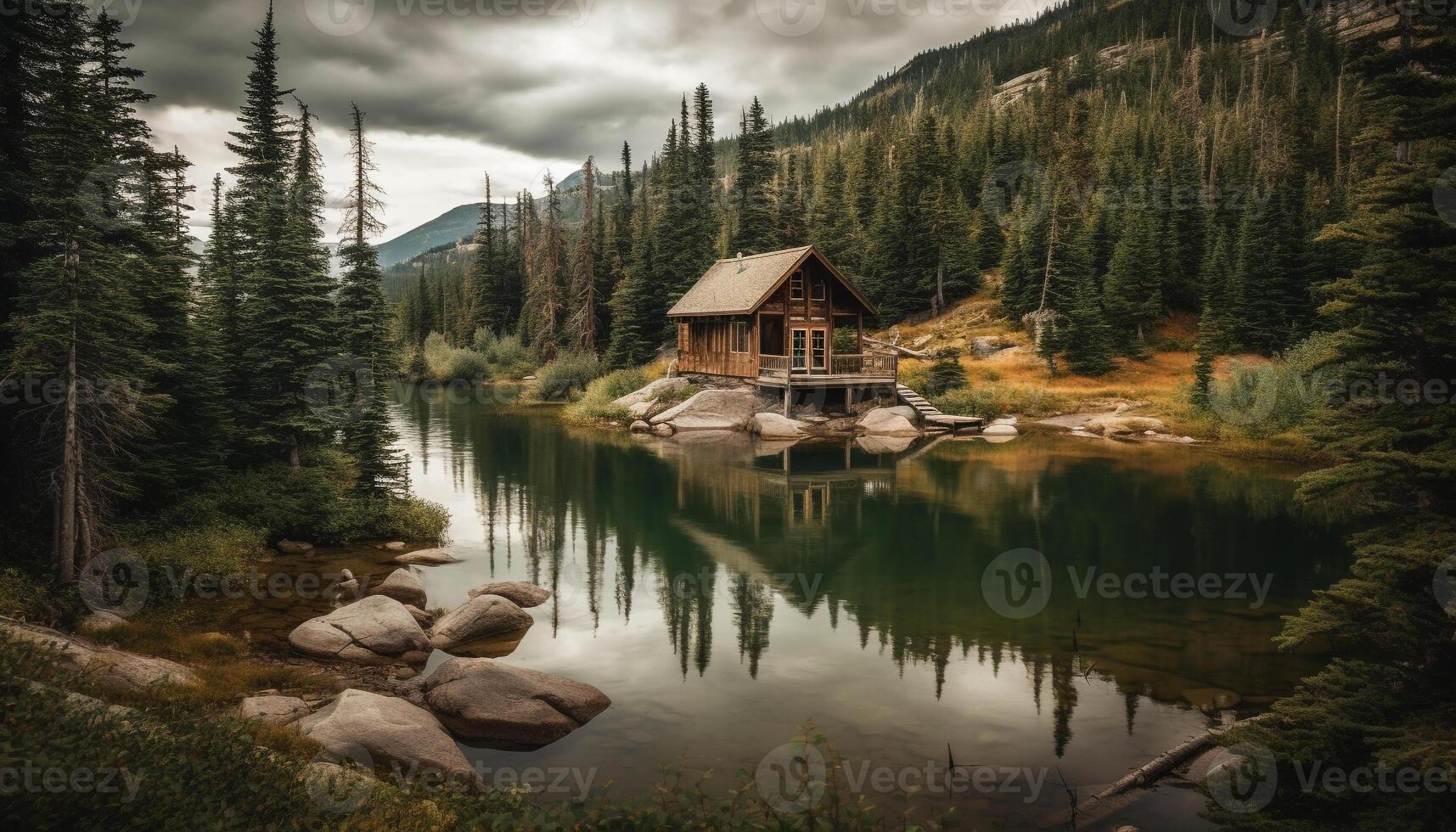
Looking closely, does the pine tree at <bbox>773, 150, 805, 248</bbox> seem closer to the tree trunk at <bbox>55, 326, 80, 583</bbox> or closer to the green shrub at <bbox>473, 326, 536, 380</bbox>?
the green shrub at <bbox>473, 326, 536, 380</bbox>

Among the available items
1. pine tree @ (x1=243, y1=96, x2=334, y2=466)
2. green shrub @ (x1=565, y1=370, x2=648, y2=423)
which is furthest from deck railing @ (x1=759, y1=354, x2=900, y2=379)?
pine tree @ (x1=243, y1=96, x2=334, y2=466)

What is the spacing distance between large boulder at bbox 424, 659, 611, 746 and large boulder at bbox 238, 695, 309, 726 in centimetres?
177

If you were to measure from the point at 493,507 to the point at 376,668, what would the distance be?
12.7 m

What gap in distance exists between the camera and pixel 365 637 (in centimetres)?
1336

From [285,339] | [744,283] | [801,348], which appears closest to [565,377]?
[744,283]

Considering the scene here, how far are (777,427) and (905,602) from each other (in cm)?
2404

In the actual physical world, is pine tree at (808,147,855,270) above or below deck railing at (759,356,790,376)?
above

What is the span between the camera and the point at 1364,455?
7863 mm

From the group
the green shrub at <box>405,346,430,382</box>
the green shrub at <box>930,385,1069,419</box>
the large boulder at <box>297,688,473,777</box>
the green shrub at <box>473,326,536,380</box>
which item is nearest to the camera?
the large boulder at <box>297,688,473,777</box>

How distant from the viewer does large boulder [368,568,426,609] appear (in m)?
15.8

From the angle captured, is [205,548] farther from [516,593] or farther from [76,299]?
[516,593]

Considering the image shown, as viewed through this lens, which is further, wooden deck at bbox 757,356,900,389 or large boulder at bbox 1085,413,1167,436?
wooden deck at bbox 757,356,900,389

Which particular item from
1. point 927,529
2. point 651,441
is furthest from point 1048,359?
point 927,529

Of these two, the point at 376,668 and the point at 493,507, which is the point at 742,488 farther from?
the point at 376,668
